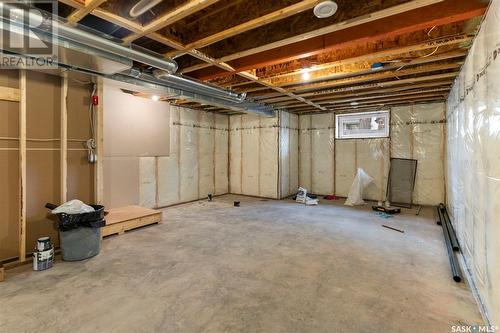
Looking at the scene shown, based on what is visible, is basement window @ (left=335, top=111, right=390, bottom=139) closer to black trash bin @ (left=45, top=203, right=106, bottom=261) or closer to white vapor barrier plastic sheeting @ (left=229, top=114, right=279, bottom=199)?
white vapor barrier plastic sheeting @ (left=229, top=114, right=279, bottom=199)

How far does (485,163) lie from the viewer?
1988mm

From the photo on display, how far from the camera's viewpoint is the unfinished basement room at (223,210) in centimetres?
195

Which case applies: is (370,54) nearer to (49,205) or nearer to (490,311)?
(490,311)

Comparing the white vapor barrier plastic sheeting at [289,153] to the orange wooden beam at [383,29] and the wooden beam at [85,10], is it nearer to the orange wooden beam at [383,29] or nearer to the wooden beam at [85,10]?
the orange wooden beam at [383,29]

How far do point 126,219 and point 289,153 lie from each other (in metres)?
4.66

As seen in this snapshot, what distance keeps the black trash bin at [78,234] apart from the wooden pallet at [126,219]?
2.17 ft

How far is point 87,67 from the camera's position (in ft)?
9.34

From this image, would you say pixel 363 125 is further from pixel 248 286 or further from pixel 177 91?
pixel 248 286

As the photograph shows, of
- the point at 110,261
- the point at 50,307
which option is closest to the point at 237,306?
the point at 50,307

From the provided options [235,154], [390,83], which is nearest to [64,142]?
[235,154]

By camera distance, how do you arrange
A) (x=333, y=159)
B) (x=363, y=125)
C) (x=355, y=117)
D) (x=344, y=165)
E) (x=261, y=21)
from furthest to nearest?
(x=333, y=159) < (x=344, y=165) < (x=355, y=117) < (x=363, y=125) < (x=261, y=21)

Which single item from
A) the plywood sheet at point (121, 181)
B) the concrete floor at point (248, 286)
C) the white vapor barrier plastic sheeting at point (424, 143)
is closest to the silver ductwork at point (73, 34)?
the concrete floor at point (248, 286)

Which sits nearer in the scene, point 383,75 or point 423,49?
point 423,49

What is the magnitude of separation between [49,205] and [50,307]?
4.63 feet
